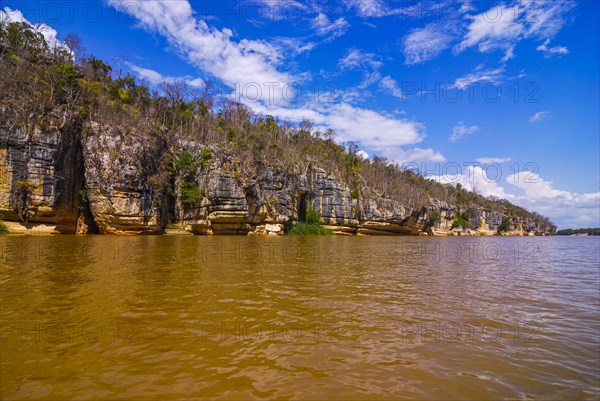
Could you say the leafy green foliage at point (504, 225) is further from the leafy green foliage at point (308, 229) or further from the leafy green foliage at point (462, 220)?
the leafy green foliage at point (308, 229)

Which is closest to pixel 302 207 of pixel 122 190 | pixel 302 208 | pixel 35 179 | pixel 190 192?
pixel 302 208

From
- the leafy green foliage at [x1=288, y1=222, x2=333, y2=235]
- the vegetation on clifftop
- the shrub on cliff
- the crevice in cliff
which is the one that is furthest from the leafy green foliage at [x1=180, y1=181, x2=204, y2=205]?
the crevice in cliff

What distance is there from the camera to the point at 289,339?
551 centimetres

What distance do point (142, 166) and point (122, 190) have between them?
12.9ft

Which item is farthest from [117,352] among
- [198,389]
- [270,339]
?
[270,339]

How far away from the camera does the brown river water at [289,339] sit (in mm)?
3908

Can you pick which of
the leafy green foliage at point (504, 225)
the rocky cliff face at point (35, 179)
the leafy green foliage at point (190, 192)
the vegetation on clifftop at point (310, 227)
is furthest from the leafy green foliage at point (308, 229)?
the leafy green foliage at point (504, 225)

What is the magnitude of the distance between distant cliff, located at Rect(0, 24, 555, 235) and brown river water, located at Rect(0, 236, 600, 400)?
25523 mm

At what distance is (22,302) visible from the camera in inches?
278

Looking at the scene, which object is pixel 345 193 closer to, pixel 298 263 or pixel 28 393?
pixel 298 263

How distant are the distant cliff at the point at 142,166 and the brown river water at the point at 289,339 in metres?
25.5

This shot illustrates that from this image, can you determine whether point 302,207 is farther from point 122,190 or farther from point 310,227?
point 122,190

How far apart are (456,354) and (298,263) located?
34.0 feet

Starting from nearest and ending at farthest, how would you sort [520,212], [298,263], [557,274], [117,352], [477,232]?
[117,352] → [557,274] → [298,263] → [477,232] → [520,212]
